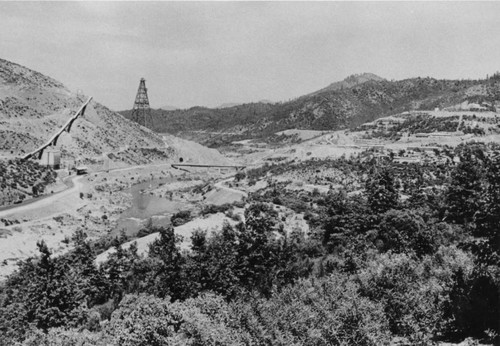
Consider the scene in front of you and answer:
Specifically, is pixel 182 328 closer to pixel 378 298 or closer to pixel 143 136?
pixel 378 298

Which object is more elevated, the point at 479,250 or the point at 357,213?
the point at 479,250

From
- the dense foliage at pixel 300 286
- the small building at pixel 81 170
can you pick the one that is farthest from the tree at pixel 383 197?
the small building at pixel 81 170

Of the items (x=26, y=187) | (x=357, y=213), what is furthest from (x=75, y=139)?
(x=357, y=213)

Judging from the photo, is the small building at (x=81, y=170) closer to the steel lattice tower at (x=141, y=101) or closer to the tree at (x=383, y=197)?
the steel lattice tower at (x=141, y=101)

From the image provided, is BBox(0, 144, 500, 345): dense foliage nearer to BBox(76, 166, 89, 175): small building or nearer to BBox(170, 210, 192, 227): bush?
BBox(170, 210, 192, 227): bush

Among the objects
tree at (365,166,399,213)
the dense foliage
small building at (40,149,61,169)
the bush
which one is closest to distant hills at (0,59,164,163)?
small building at (40,149,61,169)

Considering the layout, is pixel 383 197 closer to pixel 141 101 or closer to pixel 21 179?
pixel 21 179

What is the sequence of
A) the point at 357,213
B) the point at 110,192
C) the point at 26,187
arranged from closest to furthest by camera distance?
the point at 357,213 → the point at 26,187 → the point at 110,192
